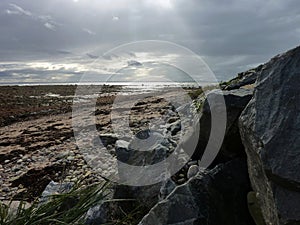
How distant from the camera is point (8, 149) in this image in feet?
42.5

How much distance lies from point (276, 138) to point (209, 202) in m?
1.10

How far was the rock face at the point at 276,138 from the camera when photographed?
2645 millimetres

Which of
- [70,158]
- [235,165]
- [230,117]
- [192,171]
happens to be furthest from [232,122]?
[70,158]

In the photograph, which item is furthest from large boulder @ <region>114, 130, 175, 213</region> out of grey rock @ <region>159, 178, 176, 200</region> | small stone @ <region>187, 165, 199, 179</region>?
small stone @ <region>187, 165, 199, 179</region>

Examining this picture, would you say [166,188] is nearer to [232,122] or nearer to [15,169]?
[232,122]

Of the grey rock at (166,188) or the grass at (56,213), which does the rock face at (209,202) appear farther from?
the grass at (56,213)

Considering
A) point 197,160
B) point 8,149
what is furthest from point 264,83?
point 8,149

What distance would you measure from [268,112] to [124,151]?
9.65 feet

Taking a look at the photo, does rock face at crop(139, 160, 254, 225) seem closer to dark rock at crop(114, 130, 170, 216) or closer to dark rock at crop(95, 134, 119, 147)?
dark rock at crop(114, 130, 170, 216)

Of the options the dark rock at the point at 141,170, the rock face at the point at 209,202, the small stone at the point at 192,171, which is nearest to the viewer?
the rock face at the point at 209,202

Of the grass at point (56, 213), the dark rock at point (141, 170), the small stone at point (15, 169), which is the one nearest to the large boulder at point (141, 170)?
the dark rock at point (141, 170)

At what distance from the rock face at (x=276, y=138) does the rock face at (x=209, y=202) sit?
397 mm

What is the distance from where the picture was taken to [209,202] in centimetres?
351

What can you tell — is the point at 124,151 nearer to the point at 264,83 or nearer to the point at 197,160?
the point at 197,160
